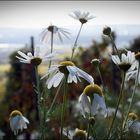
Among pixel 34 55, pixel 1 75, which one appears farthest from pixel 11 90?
pixel 34 55

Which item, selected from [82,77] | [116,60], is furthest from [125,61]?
[82,77]

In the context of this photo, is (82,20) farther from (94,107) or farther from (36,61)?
(94,107)

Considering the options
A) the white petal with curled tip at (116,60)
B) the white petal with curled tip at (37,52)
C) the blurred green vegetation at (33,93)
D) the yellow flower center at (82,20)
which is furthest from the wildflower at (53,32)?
the blurred green vegetation at (33,93)

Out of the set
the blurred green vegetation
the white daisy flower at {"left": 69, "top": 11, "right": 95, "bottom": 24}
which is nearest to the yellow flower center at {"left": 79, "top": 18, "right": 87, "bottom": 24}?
the white daisy flower at {"left": 69, "top": 11, "right": 95, "bottom": 24}

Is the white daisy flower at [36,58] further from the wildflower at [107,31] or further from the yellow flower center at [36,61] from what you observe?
the wildflower at [107,31]

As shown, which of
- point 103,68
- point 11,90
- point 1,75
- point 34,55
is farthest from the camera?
point 103,68

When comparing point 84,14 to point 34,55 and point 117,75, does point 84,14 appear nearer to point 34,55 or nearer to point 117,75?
point 34,55

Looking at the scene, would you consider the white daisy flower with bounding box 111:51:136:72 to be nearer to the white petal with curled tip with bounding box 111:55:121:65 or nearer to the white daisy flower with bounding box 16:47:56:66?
the white petal with curled tip with bounding box 111:55:121:65
